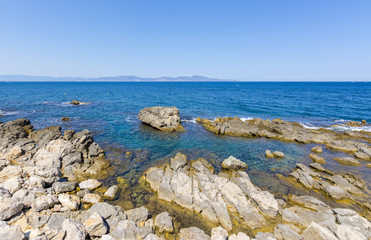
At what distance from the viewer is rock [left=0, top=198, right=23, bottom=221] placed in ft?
36.0

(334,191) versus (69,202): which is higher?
(69,202)

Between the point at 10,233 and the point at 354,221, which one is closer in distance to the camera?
the point at 10,233

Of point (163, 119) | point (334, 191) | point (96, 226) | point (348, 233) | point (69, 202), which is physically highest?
point (163, 119)

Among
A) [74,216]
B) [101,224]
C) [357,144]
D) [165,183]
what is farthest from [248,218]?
[357,144]

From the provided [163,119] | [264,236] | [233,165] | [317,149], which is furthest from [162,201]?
[317,149]

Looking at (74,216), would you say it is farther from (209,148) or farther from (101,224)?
(209,148)

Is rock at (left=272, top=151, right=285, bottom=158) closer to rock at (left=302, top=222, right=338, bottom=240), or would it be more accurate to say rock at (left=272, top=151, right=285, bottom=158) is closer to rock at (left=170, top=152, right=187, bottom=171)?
rock at (left=170, top=152, right=187, bottom=171)

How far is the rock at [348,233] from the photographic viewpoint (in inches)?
415

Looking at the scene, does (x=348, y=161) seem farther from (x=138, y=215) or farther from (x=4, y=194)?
(x=4, y=194)

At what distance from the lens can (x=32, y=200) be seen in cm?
1274

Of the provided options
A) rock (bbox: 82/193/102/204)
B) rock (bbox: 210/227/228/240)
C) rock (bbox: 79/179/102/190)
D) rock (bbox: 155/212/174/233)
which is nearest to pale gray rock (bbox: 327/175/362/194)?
rock (bbox: 210/227/228/240)

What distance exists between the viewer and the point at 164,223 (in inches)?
475

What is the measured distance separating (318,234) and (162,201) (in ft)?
36.5

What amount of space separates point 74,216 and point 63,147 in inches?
485
